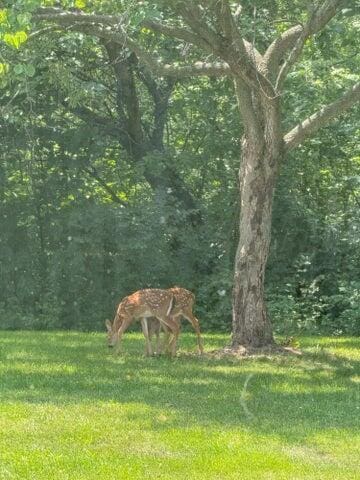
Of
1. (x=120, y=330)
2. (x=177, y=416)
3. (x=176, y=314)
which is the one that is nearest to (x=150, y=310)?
(x=176, y=314)

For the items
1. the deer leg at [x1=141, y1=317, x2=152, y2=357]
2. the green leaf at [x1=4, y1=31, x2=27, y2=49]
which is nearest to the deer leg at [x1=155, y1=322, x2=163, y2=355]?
the deer leg at [x1=141, y1=317, x2=152, y2=357]

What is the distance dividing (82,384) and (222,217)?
10446 mm

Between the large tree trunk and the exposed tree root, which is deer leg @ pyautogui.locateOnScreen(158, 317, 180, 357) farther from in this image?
the large tree trunk

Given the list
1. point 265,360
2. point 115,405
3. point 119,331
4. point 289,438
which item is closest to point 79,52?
point 119,331

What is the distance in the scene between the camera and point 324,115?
51.4 feet

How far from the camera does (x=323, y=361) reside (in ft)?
51.8

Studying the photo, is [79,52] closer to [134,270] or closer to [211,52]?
[134,270]

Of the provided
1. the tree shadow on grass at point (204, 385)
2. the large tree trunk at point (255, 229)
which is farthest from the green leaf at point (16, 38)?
the large tree trunk at point (255, 229)

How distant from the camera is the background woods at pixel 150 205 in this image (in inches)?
870

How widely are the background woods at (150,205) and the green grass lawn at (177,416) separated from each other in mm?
5557

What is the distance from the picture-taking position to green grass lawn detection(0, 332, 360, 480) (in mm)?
8883

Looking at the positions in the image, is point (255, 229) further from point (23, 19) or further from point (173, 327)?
point (23, 19)

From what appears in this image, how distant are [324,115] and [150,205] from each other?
7262 millimetres

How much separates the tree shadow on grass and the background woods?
5158 millimetres
